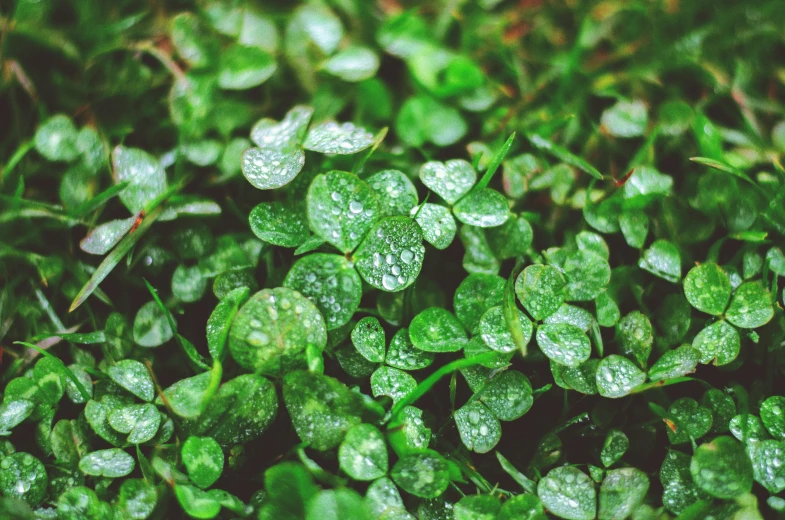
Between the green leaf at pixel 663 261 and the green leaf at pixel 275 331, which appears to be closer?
the green leaf at pixel 275 331

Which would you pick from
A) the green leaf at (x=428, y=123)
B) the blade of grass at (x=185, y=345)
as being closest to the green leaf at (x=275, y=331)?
the blade of grass at (x=185, y=345)

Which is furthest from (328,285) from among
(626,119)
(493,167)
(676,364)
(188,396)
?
(626,119)

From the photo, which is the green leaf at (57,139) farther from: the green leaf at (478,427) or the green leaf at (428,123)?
the green leaf at (478,427)

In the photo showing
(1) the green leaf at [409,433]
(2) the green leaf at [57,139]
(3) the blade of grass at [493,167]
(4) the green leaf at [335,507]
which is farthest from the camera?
(2) the green leaf at [57,139]

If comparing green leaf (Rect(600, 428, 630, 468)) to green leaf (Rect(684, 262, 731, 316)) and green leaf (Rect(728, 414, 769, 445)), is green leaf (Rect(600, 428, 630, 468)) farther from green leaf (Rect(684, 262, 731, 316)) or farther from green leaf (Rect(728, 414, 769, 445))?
green leaf (Rect(684, 262, 731, 316))

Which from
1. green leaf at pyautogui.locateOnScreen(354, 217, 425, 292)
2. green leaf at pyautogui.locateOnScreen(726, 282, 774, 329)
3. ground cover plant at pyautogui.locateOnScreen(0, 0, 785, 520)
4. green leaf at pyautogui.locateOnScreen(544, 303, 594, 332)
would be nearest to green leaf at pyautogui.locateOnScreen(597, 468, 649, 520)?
ground cover plant at pyautogui.locateOnScreen(0, 0, 785, 520)

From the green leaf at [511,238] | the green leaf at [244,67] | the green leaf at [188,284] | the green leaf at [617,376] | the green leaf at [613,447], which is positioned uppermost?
the green leaf at [244,67]
